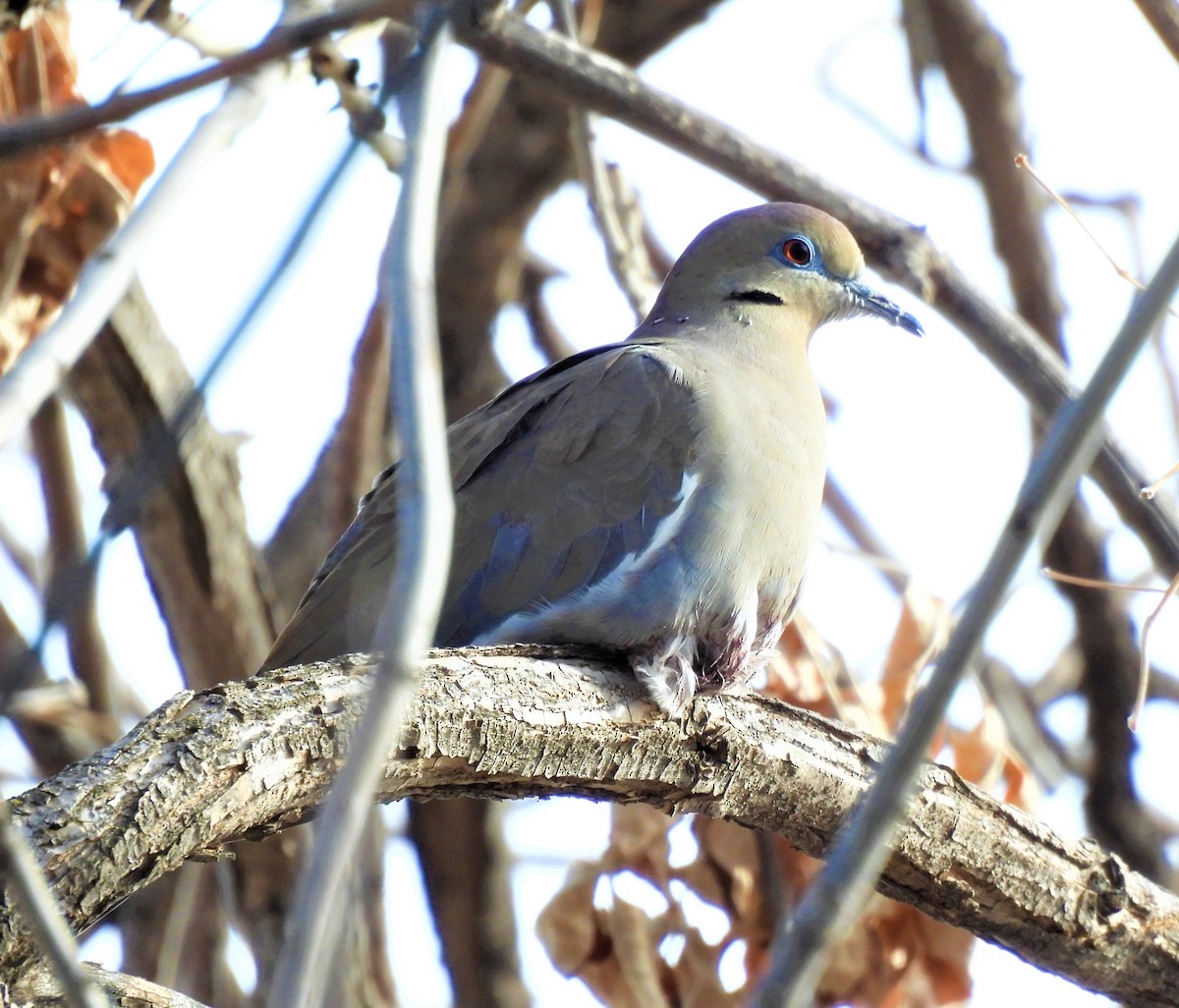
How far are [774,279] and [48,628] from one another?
3629mm

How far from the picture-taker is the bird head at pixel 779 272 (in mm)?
4520

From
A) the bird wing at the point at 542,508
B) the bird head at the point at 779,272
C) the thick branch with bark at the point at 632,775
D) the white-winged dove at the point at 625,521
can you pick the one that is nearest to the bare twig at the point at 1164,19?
the bird head at the point at 779,272

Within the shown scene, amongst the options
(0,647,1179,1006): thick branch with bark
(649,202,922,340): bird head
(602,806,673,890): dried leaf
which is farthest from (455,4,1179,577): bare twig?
(602,806,673,890): dried leaf

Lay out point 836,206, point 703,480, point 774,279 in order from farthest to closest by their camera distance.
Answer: point 774,279 < point 836,206 < point 703,480

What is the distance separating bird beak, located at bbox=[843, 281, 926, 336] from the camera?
4.62m

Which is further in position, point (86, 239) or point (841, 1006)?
point (86, 239)

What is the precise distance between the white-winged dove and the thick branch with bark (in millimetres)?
251

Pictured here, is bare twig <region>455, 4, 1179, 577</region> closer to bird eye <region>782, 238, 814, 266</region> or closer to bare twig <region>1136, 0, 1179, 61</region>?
bird eye <region>782, 238, 814, 266</region>

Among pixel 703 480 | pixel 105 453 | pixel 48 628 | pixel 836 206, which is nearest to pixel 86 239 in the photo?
pixel 105 453

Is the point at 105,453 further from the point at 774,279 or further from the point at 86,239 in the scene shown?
the point at 774,279

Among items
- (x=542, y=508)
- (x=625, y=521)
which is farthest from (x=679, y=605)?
(x=542, y=508)

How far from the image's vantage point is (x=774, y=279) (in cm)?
454

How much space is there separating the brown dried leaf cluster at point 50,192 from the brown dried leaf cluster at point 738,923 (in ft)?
6.62

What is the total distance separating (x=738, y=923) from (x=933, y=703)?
2.82m
